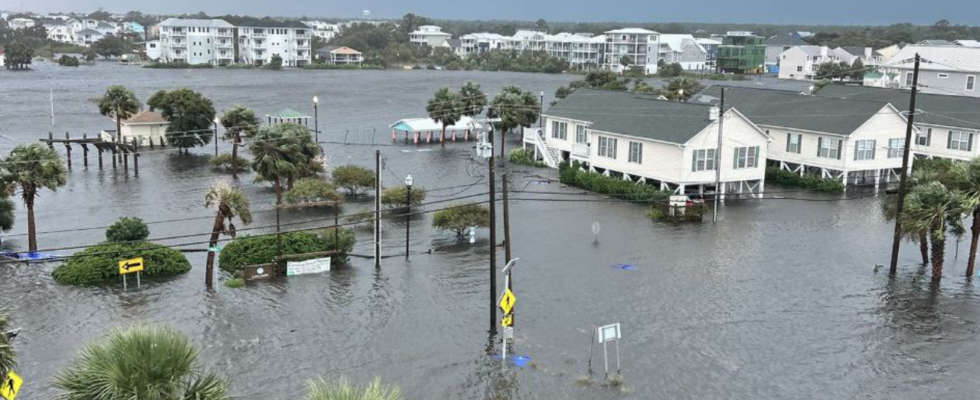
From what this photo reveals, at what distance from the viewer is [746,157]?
48.0 metres

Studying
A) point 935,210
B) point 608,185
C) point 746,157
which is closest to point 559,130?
point 608,185

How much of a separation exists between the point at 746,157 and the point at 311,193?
75.0ft

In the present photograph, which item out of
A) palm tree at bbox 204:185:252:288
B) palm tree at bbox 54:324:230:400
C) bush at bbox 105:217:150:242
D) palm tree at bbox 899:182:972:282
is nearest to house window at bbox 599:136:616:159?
palm tree at bbox 899:182:972:282

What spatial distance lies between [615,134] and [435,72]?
453 feet

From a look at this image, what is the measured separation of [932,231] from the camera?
101 ft

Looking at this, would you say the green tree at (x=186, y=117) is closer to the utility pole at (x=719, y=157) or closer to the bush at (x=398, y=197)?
the bush at (x=398, y=197)

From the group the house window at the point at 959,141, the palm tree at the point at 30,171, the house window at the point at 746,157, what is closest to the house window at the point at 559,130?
the house window at the point at 746,157

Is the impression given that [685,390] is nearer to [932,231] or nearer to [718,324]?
[718,324]

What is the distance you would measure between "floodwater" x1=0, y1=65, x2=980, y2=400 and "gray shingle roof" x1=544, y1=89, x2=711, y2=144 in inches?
180

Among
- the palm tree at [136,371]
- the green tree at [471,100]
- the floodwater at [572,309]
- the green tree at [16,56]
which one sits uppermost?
the green tree at [16,56]

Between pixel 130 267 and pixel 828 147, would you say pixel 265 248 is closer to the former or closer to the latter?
pixel 130 267

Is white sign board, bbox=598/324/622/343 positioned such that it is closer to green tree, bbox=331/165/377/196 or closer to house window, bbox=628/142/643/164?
green tree, bbox=331/165/377/196

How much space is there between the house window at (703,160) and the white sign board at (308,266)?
71.0ft

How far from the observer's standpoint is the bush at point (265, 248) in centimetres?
3206
